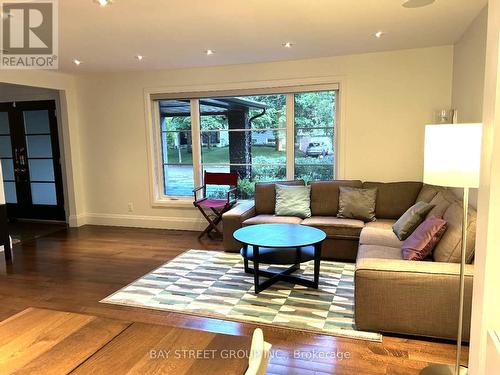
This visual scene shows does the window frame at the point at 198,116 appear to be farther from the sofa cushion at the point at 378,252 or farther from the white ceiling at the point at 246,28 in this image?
the sofa cushion at the point at 378,252

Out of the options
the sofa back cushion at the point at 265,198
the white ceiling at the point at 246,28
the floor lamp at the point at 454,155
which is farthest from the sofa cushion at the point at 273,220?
the floor lamp at the point at 454,155

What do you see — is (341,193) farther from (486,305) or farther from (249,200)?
(486,305)

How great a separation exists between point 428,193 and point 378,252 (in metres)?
1.33

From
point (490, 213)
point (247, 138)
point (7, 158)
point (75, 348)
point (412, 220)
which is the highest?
point (247, 138)

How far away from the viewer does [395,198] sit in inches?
173

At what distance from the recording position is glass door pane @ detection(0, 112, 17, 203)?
6.42 metres

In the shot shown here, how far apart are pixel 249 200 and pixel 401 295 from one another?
9.89 feet

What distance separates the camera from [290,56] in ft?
15.3

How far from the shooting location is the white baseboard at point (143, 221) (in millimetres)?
5680

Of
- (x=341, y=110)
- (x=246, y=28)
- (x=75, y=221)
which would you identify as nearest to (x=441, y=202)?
(x=341, y=110)

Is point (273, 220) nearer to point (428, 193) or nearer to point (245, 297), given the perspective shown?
point (245, 297)

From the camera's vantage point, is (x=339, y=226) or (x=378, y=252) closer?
(x=378, y=252)

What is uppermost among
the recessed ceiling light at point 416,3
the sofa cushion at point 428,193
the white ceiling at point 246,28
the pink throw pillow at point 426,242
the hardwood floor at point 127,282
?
the white ceiling at point 246,28

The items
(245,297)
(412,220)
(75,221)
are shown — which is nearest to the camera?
(245,297)
